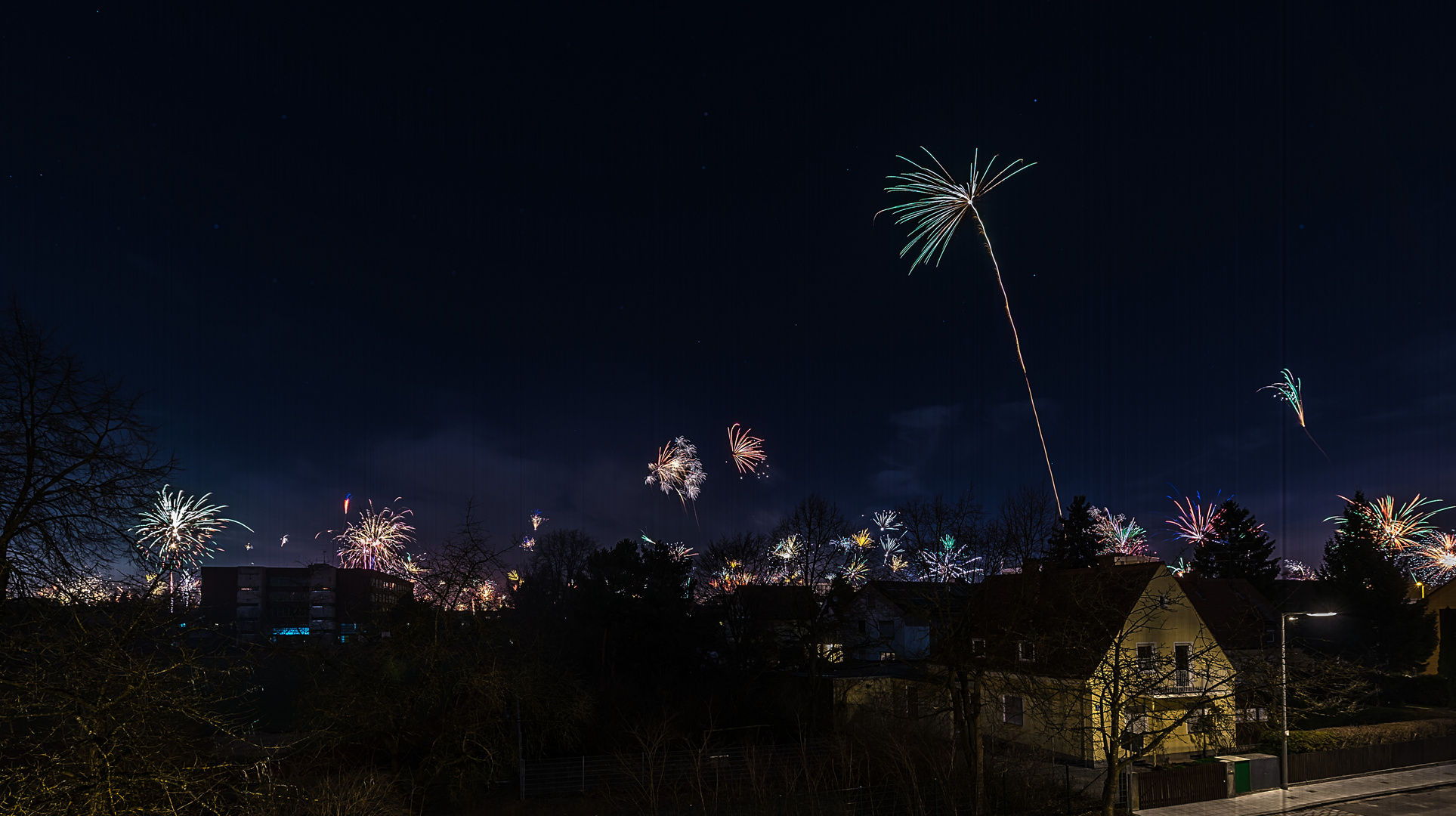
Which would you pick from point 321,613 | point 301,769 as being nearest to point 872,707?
point 301,769

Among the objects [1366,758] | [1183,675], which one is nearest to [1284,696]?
[1183,675]

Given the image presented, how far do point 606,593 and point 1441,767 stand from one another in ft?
118

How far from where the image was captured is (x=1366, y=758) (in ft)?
95.3

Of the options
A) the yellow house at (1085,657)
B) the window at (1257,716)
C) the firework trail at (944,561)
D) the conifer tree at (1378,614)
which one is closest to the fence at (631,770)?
the yellow house at (1085,657)

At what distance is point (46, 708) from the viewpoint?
20.6 ft

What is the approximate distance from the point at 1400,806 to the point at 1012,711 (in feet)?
40.2

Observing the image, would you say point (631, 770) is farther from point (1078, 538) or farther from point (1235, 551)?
point (1235, 551)

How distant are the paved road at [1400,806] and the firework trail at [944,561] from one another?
13200 mm

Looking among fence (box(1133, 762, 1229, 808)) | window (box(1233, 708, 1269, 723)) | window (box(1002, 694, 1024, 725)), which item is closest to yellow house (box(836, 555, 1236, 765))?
window (box(1002, 694, 1024, 725))

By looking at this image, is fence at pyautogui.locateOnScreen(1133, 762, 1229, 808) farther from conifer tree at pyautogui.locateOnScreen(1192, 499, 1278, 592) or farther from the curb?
conifer tree at pyautogui.locateOnScreen(1192, 499, 1278, 592)

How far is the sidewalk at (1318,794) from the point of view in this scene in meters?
23.3

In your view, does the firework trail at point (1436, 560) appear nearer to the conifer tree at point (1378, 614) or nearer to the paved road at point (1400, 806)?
the conifer tree at point (1378, 614)

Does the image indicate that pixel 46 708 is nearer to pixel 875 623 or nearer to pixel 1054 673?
pixel 1054 673

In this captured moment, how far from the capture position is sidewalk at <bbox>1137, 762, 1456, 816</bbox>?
23344mm
